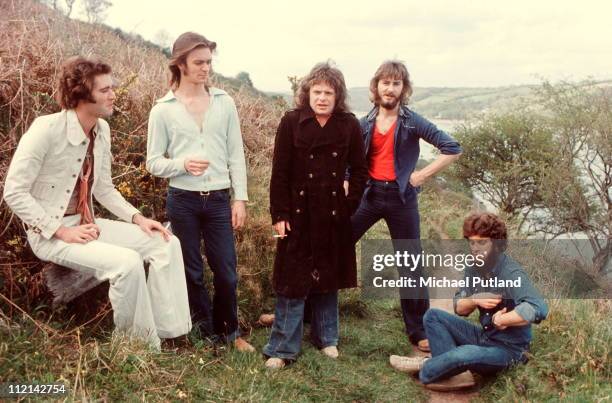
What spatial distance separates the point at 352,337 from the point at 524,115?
68.6 ft

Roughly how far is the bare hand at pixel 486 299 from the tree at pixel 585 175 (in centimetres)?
1607

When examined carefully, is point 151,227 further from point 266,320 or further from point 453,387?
point 453,387

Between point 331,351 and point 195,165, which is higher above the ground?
point 195,165

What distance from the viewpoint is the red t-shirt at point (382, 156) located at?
4.41m

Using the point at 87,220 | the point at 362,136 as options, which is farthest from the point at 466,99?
the point at 87,220

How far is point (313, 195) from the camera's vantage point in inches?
159

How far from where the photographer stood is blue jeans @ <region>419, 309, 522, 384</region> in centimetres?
401

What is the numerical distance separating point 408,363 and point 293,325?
90cm

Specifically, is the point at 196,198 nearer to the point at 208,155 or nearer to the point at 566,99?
the point at 208,155

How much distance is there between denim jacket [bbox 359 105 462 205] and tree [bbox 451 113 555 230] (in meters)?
17.8

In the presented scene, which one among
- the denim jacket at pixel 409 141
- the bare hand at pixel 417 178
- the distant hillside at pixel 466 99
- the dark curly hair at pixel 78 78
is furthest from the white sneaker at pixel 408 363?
the distant hillside at pixel 466 99

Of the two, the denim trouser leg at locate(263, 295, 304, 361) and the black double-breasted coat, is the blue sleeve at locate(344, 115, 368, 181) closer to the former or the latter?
the black double-breasted coat

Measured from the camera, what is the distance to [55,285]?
3.69m

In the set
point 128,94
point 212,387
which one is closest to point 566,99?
point 128,94
